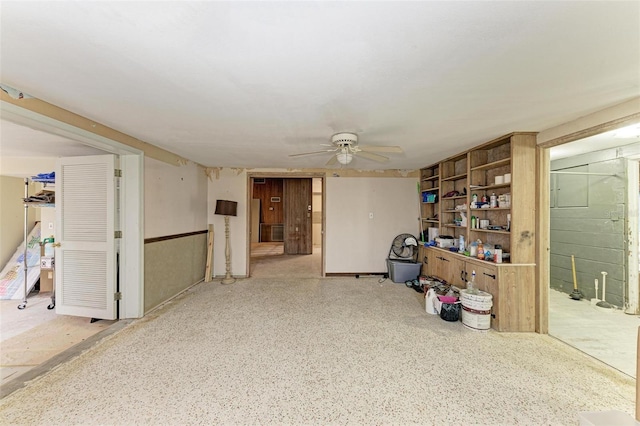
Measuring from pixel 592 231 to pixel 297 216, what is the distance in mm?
6305

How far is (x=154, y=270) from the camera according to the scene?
3.36 m

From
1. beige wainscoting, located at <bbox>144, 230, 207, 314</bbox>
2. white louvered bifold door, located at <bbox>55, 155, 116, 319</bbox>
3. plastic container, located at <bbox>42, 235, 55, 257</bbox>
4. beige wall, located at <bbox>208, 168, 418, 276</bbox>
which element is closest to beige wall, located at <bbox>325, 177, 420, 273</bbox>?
beige wall, located at <bbox>208, 168, 418, 276</bbox>

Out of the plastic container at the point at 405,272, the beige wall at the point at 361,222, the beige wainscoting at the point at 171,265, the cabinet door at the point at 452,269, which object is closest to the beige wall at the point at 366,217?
the beige wall at the point at 361,222

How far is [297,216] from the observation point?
25.6ft

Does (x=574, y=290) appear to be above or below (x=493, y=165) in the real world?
below

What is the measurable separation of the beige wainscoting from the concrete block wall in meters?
6.25

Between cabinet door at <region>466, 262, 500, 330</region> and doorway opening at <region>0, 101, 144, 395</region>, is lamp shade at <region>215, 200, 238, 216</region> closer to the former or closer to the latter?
doorway opening at <region>0, 101, 144, 395</region>

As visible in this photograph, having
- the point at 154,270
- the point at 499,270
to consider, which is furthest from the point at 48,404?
the point at 499,270

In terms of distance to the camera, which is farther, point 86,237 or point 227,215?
point 227,215

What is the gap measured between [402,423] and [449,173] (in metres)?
3.89

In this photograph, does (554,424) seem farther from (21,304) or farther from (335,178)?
(21,304)

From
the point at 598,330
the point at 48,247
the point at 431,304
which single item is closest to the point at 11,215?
the point at 48,247

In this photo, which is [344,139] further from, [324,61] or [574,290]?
[574,290]

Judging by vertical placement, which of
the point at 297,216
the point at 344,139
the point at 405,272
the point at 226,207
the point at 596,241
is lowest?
the point at 405,272
